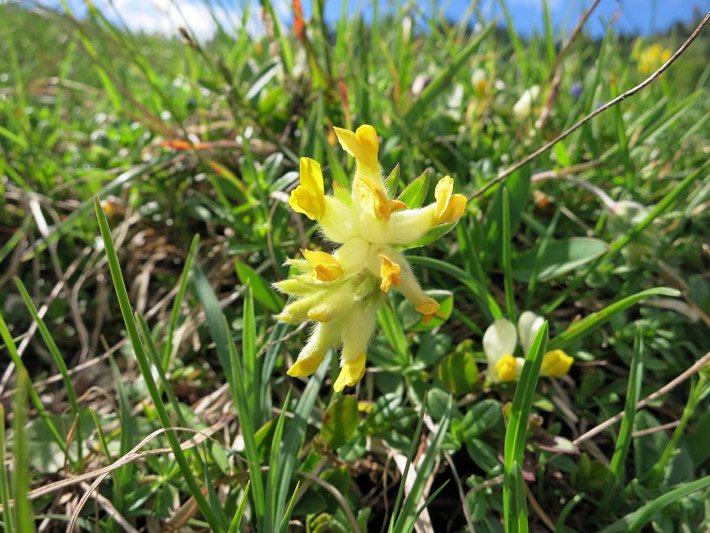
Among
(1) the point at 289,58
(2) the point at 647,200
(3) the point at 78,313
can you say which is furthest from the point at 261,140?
(2) the point at 647,200

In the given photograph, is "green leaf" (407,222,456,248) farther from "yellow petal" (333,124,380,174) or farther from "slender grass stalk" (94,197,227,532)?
"slender grass stalk" (94,197,227,532)

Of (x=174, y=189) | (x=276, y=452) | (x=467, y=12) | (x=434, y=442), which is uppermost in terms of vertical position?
(x=467, y=12)

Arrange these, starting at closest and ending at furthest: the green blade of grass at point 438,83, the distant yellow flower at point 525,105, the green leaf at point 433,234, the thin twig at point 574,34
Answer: the green leaf at point 433,234
the thin twig at point 574,34
the green blade of grass at point 438,83
the distant yellow flower at point 525,105

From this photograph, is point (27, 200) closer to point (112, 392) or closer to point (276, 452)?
point (112, 392)

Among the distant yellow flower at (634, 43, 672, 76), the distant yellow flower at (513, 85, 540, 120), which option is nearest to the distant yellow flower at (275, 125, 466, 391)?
the distant yellow flower at (513, 85, 540, 120)

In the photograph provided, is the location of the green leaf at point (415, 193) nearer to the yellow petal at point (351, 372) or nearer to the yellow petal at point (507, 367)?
the yellow petal at point (351, 372)

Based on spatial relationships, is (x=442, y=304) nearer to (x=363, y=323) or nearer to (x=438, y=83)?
(x=363, y=323)

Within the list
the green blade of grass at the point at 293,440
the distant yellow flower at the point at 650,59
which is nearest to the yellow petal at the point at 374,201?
the green blade of grass at the point at 293,440
